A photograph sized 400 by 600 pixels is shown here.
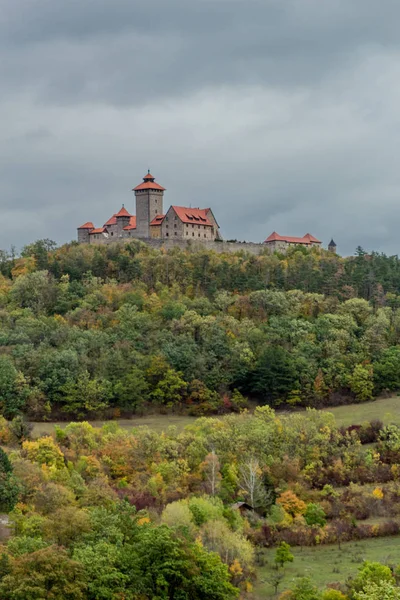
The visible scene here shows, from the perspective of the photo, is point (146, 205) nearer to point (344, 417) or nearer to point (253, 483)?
point (344, 417)

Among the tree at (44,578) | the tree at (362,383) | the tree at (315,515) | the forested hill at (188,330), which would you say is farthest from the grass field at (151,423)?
the tree at (44,578)

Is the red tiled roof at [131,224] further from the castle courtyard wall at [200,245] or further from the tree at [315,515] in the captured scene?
the tree at [315,515]

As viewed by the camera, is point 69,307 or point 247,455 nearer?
point 247,455

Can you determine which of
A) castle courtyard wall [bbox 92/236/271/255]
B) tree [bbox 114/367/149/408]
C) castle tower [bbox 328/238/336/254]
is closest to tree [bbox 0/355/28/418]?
tree [bbox 114/367/149/408]

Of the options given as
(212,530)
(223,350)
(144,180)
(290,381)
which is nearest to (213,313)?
(223,350)

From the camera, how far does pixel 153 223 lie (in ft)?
355

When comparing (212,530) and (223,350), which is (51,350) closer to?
(223,350)

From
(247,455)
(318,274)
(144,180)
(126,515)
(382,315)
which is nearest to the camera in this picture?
(126,515)

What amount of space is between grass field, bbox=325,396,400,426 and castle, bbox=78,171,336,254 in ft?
106

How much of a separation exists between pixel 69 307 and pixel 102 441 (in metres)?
32.7

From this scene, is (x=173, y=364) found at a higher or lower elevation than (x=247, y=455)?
higher

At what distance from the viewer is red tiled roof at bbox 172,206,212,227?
107m

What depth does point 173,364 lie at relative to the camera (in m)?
83.6

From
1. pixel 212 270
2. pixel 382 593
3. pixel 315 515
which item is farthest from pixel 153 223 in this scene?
pixel 382 593
